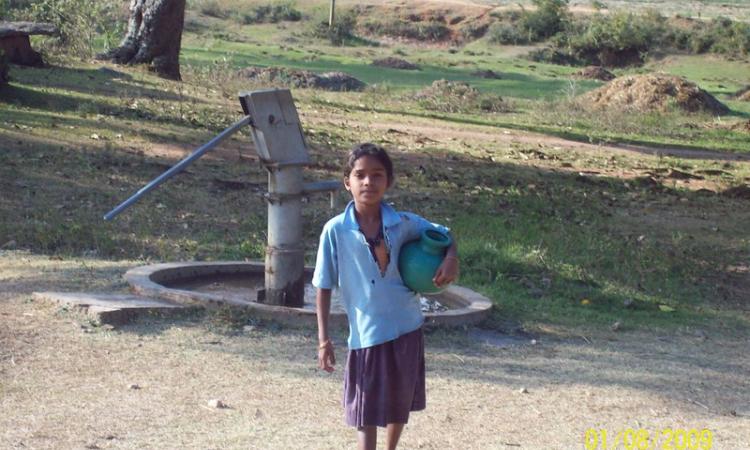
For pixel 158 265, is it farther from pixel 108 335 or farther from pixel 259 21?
pixel 259 21

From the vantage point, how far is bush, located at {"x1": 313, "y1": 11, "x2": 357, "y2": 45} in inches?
1747

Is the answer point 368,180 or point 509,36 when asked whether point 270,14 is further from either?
point 368,180

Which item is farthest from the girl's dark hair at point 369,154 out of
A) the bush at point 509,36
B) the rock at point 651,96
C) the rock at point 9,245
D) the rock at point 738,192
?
the bush at point 509,36

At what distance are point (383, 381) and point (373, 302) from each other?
10.5 inches

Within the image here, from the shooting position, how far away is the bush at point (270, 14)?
164 ft

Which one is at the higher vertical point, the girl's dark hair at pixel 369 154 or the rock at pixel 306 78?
the girl's dark hair at pixel 369 154

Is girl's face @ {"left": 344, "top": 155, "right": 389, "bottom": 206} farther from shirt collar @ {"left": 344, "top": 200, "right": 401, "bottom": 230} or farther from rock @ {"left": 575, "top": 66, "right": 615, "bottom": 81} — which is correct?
rock @ {"left": 575, "top": 66, "right": 615, "bottom": 81}

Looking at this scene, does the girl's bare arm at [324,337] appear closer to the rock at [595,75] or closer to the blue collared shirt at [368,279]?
the blue collared shirt at [368,279]

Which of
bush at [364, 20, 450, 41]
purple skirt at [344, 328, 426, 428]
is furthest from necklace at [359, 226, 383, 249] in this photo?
bush at [364, 20, 450, 41]

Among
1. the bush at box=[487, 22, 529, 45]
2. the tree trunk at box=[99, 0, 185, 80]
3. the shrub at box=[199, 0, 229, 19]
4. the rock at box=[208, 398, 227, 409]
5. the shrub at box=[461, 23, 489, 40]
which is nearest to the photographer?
the rock at box=[208, 398, 227, 409]

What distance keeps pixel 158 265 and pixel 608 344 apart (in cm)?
272

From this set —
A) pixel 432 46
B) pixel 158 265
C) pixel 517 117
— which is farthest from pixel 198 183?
pixel 432 46

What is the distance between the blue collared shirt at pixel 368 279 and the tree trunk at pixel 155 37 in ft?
46.3

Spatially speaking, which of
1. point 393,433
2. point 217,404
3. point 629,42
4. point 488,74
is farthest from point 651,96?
point 629,42
